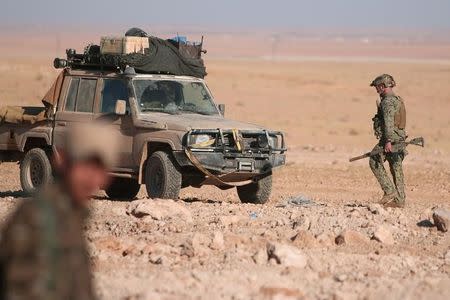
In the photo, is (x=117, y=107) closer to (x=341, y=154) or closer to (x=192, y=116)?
(x=192, y=116)

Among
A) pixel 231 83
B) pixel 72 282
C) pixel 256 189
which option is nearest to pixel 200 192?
pixel 256 189

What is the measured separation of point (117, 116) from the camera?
13.6 metres

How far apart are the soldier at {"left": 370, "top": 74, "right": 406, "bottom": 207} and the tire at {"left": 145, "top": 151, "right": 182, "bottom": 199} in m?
2.27

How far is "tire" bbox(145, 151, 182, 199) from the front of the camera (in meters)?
13.0

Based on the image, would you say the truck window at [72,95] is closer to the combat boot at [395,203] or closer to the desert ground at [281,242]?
the desert ground at [281,242]

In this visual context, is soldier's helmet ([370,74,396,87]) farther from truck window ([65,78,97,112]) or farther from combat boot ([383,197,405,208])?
truck window ([65,78,97,112])

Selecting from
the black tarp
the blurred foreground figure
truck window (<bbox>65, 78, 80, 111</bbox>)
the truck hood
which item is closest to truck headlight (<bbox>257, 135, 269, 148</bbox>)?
the truck hood

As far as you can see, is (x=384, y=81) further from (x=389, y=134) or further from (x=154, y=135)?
(x=154, y=135)

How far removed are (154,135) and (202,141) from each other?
632 millimetres

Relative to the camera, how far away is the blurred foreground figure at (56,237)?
4.77m

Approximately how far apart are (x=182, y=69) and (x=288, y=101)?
27567 millimetres

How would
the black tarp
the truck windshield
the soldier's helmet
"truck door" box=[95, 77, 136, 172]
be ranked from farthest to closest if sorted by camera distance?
the black tarp
the truck windshield
"truck door" box=[95, 77, 136, 172]
the soldier's helmet

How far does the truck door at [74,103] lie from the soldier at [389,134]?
3521 mm

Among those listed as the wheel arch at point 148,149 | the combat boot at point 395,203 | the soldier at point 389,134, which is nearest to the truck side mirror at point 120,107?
the wheel arch at point 148,149
